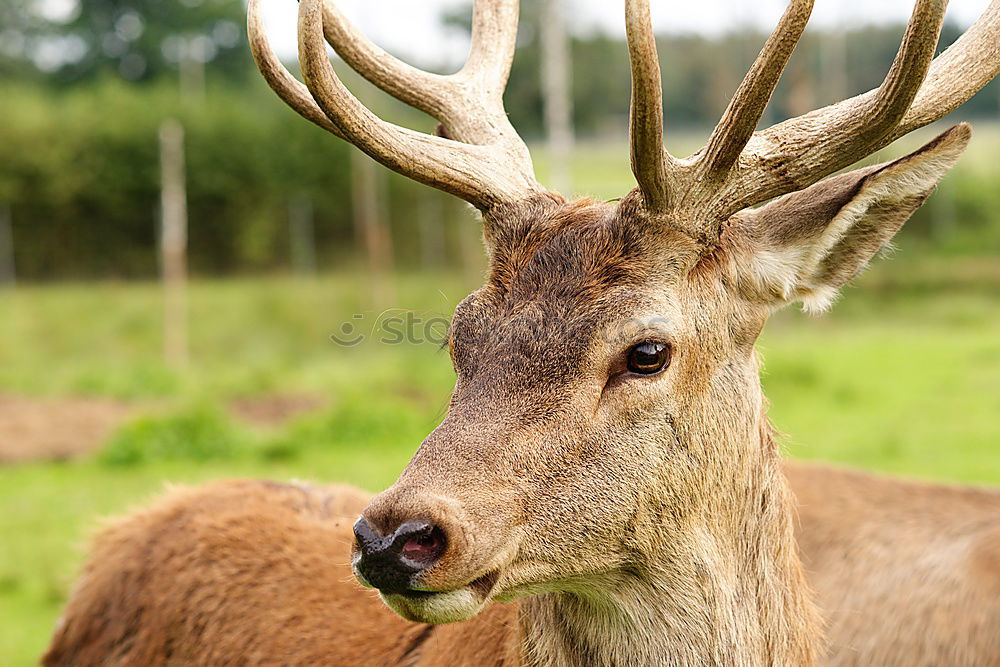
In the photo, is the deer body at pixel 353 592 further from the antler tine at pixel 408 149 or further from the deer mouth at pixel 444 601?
the antler tine at pixel 408 149

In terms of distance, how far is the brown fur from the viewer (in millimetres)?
2553

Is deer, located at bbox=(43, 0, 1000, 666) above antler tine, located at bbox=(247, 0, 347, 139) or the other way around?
the other way around

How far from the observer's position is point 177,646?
12.6 ft

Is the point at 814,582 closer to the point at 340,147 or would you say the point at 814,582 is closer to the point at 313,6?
the point at 313,6

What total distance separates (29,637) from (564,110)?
16454 millimetres

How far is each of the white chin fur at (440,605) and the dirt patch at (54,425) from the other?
907 centimetres

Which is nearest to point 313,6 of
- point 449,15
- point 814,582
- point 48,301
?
point 814,582

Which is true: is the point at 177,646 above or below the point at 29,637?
above

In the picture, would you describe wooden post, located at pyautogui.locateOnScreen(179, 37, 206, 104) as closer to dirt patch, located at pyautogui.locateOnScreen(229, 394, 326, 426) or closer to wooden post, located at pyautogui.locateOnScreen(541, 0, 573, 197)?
wooden post, located at pyautogui.locateOnScreen(541, 0, 573, 197)

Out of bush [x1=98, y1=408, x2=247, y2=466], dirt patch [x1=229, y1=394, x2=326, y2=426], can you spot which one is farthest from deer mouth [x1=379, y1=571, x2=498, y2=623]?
dirt patch [x1=229, y1=394, x2=326, y2=426]

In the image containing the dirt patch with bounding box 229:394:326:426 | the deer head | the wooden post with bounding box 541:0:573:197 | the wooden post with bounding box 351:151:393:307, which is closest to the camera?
the deer head

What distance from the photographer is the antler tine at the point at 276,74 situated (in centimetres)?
316

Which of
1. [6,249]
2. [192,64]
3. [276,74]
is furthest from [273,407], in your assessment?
[192,64]

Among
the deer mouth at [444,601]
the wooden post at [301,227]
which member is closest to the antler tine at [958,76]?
the deer mouth at [444,601]
